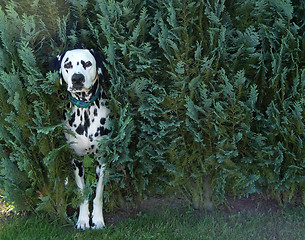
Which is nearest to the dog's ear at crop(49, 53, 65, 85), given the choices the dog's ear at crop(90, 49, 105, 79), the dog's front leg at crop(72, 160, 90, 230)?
the dog's ear at crop(90, 49, 105, 79)

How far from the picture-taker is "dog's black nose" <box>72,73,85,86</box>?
4.11 m

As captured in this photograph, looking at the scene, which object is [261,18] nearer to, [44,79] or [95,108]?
[95,108]

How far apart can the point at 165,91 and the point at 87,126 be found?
117cm

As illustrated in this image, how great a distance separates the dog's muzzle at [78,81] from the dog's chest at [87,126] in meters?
0.47

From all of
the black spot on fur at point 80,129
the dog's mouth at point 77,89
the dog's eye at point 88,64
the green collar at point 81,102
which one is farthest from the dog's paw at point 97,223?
the dog's eye at point 88,64

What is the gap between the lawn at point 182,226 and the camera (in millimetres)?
4391

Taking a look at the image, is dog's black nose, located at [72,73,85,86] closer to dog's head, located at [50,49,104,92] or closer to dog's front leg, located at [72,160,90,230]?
dog's head, located at [50,49,104,92]

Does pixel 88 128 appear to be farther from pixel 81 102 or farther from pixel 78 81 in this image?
pixel 78 81

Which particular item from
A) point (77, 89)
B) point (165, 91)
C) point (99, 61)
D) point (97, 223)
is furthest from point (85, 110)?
point (97, 223)

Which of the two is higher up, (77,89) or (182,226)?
(77,89)

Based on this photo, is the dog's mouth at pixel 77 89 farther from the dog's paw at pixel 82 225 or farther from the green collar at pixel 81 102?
the dog's paw at pixel 82 225

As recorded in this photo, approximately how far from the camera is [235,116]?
4.46 m

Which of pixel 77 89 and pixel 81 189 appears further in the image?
pixel 81 189

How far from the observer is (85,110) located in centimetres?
455
